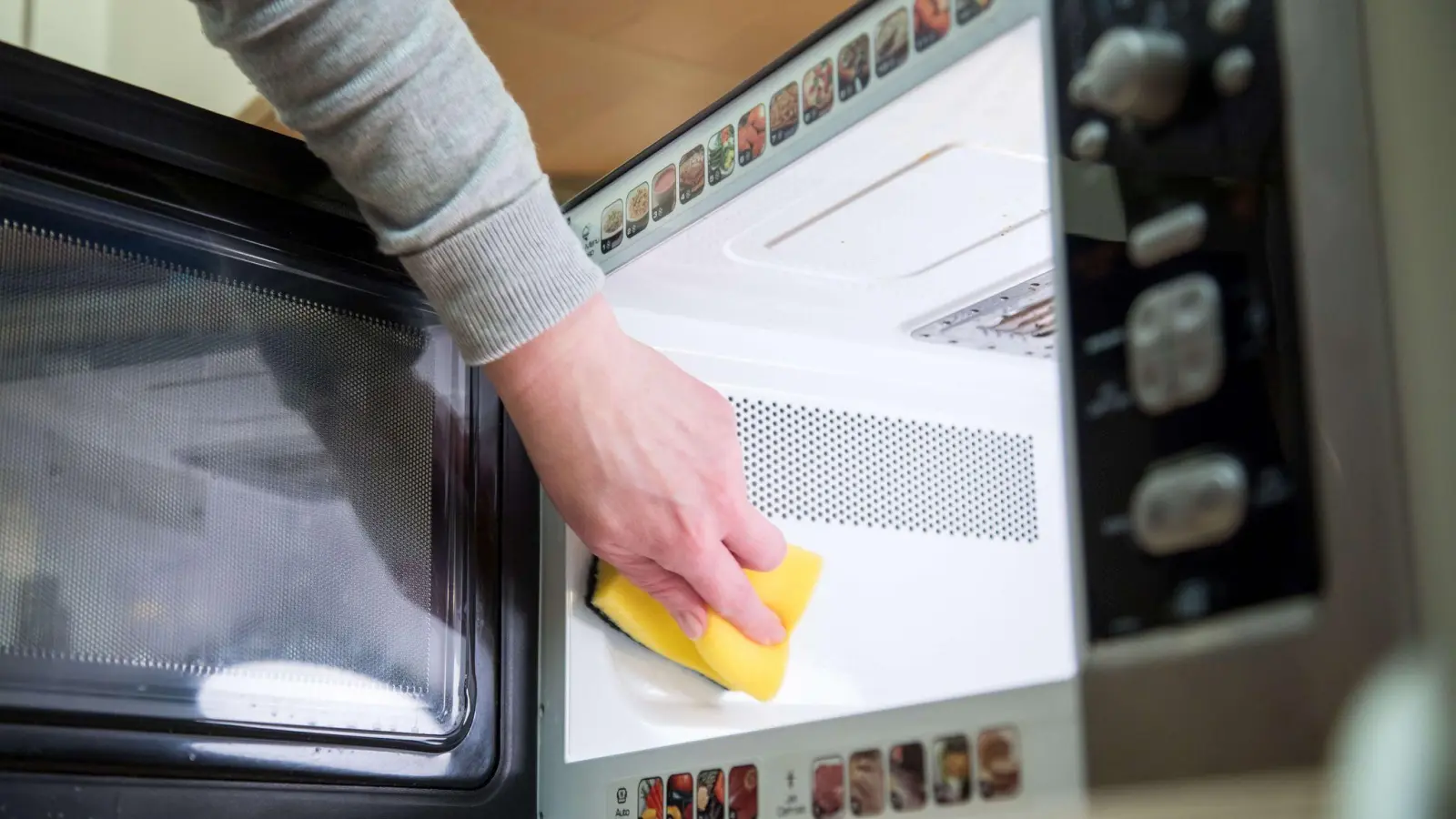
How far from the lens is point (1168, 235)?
406 millimetres

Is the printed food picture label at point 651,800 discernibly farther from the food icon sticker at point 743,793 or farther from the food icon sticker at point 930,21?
the food icon sticker at point 930,21

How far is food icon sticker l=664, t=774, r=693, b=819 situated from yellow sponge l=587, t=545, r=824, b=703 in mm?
117

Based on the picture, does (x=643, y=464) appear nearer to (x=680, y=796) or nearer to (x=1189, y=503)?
(x=680, y=796)

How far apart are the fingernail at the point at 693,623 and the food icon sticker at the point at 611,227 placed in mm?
226

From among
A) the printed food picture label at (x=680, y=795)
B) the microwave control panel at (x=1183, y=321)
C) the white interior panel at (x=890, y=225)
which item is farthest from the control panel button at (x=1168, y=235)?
the printed food picture label at (x=680, y=795)

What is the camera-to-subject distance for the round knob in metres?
0.41

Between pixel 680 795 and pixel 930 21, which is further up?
pixel 930 21

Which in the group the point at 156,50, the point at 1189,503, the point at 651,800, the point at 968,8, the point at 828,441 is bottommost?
the point at 651,800

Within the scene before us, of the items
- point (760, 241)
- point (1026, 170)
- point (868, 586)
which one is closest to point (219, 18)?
point (760, 241)

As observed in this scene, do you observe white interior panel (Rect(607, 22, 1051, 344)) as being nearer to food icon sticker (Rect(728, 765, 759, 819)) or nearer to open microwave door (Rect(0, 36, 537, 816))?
open microwave door (Rect(0, 36, 537, 816))

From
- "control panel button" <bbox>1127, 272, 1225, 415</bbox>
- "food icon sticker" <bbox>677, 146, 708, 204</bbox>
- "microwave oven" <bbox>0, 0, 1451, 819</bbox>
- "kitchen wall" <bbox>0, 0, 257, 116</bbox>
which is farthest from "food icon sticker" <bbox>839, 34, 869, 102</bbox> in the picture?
"kitchen wall" <bbox>0, 0, 257, 116</bbox>

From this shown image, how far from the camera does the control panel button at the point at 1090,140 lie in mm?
432

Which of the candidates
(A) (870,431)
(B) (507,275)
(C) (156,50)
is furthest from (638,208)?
(C) (156,50)

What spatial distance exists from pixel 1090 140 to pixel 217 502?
1.59 ft
